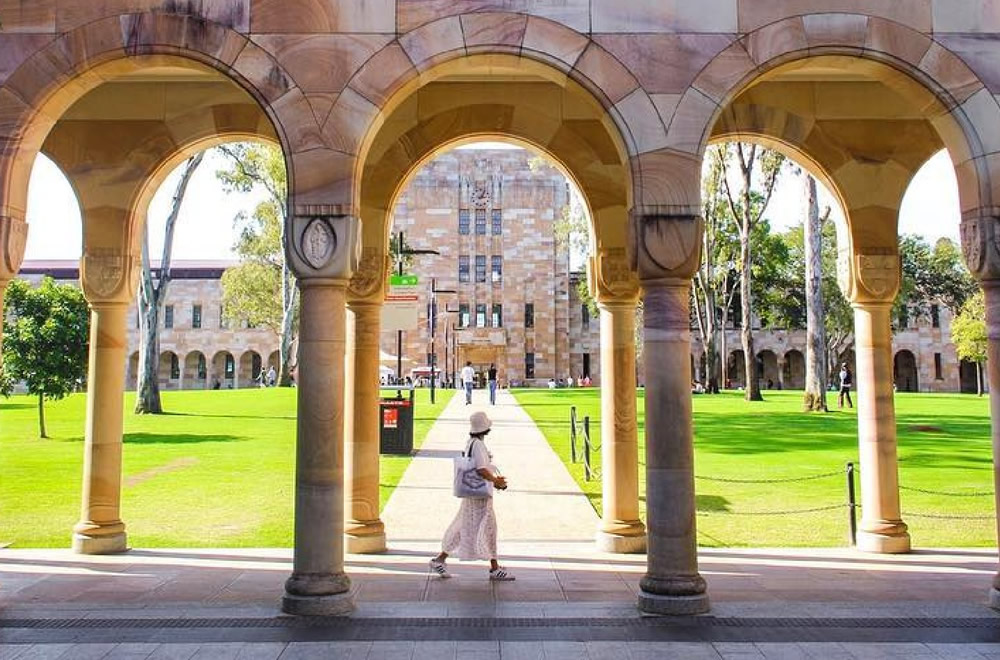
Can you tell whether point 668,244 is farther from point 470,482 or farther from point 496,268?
point 496,268

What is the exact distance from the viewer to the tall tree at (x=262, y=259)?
123ft

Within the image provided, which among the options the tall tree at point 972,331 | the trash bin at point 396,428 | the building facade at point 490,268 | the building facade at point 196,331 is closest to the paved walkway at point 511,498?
the trash bin at point 396,428

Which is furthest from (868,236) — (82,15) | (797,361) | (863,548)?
(797,361)

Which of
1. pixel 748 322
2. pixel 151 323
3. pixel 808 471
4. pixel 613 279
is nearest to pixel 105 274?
pixel 613 279

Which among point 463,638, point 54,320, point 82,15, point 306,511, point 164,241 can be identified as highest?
point 164,241

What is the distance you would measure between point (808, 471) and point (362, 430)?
10.5m

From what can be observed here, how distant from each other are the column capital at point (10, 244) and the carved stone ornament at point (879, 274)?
31.3 feet

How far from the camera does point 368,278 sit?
34.3 feet

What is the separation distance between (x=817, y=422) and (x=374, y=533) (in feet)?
68.4

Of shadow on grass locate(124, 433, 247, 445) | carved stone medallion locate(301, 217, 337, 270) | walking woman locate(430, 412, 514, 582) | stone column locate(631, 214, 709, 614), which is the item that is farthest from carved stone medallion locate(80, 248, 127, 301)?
shadow on grass locate(124, 433, 247, 445)

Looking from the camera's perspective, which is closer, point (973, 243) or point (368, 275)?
point (973, 243)

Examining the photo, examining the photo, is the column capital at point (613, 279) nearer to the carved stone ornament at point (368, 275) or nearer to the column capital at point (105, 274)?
the carved stone ornament at point (368, 275)

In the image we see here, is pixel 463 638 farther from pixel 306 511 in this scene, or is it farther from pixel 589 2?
pixel 589 2

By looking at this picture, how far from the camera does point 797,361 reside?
82.6 meters
